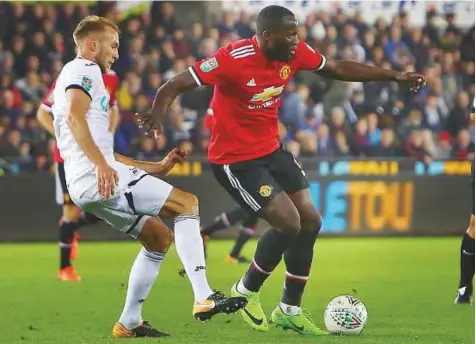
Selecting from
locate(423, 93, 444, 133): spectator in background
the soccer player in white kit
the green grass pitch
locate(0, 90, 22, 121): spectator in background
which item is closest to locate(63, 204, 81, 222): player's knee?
the green grass pitch

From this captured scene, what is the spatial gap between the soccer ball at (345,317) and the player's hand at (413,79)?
1563 millimetres

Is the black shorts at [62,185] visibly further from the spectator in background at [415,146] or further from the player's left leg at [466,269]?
the spectator in background at [415,146]

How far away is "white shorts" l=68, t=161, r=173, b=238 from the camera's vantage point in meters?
6.58

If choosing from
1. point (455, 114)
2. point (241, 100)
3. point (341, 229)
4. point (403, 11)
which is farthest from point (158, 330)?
point (403, 11)

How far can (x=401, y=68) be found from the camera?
18.9 meters

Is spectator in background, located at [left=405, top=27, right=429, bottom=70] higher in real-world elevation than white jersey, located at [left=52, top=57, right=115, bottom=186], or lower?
higher

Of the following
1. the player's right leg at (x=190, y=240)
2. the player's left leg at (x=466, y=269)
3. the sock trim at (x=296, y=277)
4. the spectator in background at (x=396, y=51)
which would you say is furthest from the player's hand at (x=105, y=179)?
the spectator in background at (x=396, y=51)

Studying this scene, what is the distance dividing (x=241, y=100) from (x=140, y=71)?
9.78 meters

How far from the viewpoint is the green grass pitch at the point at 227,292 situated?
7.18m

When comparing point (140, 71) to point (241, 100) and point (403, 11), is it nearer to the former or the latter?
point (403, 11)

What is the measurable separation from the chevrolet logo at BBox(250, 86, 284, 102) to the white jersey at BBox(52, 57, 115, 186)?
1.12 metres

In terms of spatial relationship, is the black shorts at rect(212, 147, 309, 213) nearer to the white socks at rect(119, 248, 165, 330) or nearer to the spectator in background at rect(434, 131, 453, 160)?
the white socks at rect(119, 248, 165, 330)

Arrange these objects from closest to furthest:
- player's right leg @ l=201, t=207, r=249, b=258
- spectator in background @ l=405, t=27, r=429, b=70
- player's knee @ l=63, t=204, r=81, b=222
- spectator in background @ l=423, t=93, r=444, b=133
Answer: player's knee @ l=63, t=204, r=81, b=222
player's right leg @ l=201, t=207, r=249, b=258
spectator in background @ l=423, t=93, r=444, b=133
spectator in background @ l=405, t=27, r=429, b=70

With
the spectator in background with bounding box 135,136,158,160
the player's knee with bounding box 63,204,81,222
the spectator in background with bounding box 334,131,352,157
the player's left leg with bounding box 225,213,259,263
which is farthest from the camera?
the spectator in background with bounding box 334,131,352,157
